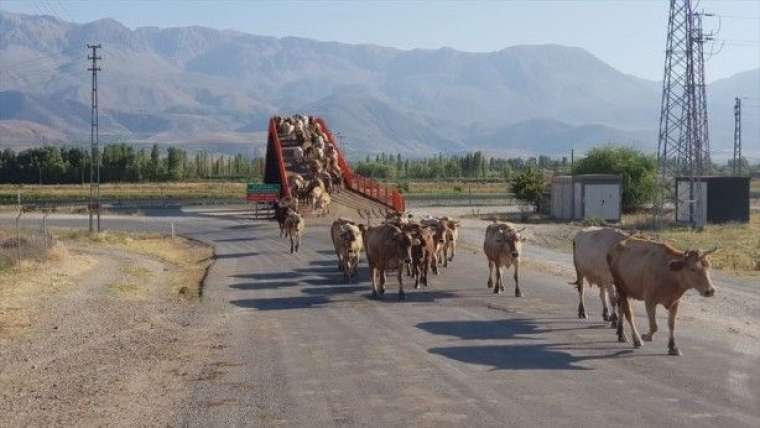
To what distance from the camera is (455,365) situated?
1598 centimetres

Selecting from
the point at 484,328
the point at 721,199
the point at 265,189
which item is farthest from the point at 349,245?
the point at 721,199

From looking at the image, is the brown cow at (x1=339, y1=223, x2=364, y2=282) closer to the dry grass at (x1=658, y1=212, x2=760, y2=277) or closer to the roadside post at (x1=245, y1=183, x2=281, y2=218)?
the dry grass at (x1=658, y1=212, x2=760, y2=277)

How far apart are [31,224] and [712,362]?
5486 centimetres

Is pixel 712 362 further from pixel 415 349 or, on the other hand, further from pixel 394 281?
pixel 394 281

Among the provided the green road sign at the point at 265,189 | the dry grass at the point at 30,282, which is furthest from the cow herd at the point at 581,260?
the green road sign at the point at 265,189

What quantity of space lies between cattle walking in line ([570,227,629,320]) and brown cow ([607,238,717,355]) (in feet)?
4.34

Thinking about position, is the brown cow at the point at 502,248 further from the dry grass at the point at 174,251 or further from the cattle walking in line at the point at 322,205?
the cattle walking in line at the point at 322,205

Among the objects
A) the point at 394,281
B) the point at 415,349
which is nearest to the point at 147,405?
the point at 415,349

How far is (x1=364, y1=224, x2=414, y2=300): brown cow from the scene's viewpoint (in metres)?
25.3

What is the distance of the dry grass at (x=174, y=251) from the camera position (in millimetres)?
31156

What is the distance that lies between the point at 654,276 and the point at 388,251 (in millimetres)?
9310

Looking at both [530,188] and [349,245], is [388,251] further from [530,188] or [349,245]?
[530,188]

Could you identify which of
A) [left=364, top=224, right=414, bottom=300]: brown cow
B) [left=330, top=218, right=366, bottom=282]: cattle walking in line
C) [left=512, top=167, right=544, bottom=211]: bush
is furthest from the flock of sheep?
[left=364, top=224, right=414, bottom=300]: brown cow

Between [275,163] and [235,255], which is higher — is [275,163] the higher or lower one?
the higher one
